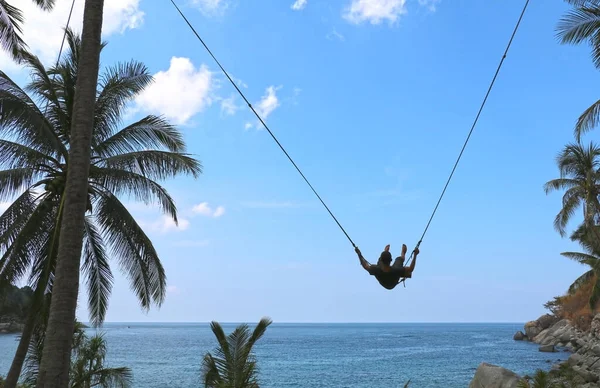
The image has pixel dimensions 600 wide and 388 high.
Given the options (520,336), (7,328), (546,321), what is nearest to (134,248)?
(546,321)

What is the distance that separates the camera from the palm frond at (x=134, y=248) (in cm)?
1235

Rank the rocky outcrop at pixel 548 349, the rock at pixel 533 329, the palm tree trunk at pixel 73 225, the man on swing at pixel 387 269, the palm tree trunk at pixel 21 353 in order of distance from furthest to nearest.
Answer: the rock at pixel 533 329, the rocky outcrop at pixel 548 349, the palm tree trunk at pixel 21 353, the man on swing at pixel 387 269, the palm tree trunk at pixel 73 225

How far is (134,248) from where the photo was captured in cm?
1271

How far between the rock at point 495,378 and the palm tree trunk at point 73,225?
19.9 meters

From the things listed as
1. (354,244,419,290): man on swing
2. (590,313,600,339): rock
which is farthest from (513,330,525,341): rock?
(354,244,419,290): man on swing

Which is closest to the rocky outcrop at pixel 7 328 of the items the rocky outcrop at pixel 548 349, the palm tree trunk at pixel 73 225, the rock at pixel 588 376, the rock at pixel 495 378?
the rocky outcrop at pixel 548 349

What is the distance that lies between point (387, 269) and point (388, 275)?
146 millimetres

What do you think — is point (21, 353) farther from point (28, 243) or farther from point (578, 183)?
point (578, 183)

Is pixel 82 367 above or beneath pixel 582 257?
beneath

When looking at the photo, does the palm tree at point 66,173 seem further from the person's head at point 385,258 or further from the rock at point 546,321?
the rock at point 546,321

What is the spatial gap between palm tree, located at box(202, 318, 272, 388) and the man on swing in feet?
7.73

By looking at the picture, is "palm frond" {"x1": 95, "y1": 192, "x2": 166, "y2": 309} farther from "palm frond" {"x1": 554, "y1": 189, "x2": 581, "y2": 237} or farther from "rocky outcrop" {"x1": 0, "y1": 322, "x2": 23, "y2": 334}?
"rocky outcrop" {"x1": 0, "y1": 322, "x2": 23, "y2": 334}

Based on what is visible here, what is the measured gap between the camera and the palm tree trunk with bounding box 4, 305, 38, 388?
34.6 feet

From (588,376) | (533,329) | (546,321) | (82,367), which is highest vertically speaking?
(546,321)
